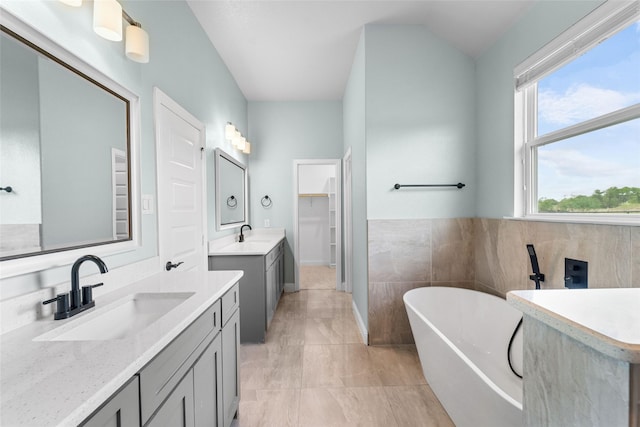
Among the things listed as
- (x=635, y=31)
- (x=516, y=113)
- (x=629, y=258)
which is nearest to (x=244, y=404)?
(x=629, y=258)

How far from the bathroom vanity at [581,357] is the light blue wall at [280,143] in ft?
12.3

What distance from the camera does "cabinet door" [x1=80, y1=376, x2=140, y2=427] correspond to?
0.61 meters

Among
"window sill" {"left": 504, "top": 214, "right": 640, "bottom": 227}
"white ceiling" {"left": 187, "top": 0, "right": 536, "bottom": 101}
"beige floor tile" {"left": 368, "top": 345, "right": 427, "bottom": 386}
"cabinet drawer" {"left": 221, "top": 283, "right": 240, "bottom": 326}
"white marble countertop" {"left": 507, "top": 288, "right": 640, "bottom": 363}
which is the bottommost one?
"beige floor tile" {"left": 368, "top": 345, "right": 427, "bottom": 386}

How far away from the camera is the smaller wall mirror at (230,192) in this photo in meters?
2.99

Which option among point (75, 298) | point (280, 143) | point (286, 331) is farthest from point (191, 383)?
point (280, 143)

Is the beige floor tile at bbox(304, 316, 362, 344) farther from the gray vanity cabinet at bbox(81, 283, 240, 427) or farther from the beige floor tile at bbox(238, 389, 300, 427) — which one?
the gray vanity cabinet at bbox(81, 283, 240, 427)

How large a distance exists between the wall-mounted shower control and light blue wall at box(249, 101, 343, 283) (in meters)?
3.27

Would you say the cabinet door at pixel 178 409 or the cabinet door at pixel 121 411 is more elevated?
the cabinet door at pixel 121 411

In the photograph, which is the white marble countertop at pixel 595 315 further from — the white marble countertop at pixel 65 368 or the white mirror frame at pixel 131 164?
the white mirror frame at pixel 131 164

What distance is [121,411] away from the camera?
68 centimetres

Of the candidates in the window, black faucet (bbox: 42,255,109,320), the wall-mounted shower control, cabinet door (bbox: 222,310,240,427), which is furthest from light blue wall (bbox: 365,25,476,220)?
black faucet (bbox: 42,255,109,320)

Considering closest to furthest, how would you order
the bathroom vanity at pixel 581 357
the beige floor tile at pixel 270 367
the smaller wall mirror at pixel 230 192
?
1. the bathroom vanity at pixel 581 357
2. the beige floor tile at pixel 270 367
3. the smaller wall mirror at pixel 230 192

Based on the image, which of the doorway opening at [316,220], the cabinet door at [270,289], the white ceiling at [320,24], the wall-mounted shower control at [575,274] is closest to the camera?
the wall-mounted shower control at [575,274]

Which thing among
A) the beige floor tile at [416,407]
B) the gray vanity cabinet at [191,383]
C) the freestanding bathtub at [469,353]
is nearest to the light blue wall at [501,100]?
the freestanding bathtub at [469,353]
